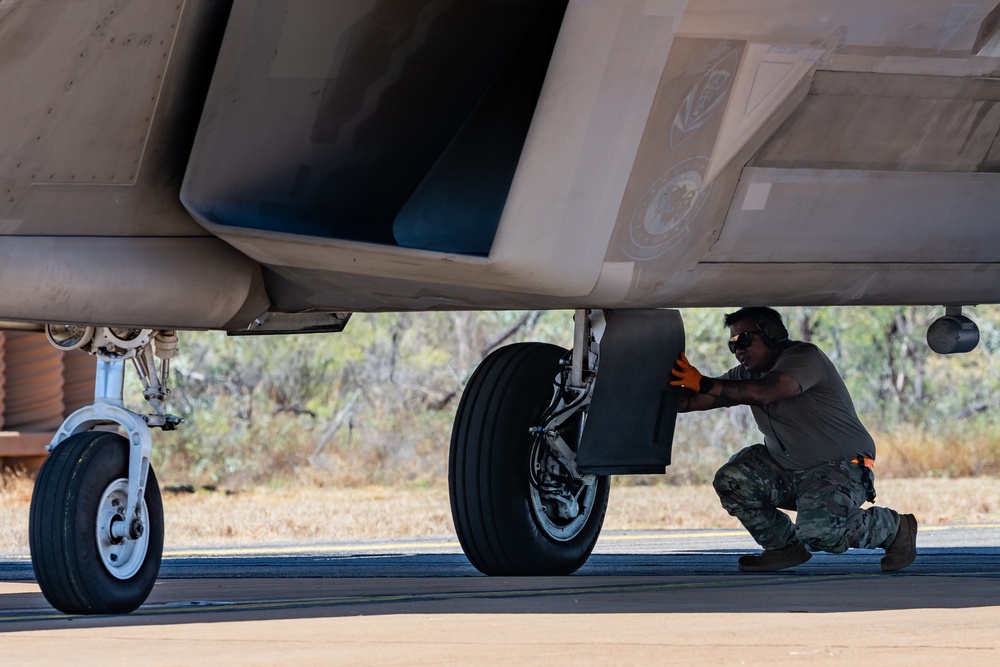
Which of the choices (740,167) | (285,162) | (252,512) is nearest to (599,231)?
(740,167)

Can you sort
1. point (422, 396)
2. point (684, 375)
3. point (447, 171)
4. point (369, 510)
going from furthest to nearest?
point (422, 396), point (369, 510), point (684, 375), point (447, 171)

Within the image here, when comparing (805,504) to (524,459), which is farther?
(805,504)

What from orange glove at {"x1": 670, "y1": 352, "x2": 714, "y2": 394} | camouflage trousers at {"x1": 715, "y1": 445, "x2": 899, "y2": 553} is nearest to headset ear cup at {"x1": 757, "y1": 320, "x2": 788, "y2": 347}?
camouflage trousers at {"x1": 715, "y1": 445, "x2": 899, "y2": 553}

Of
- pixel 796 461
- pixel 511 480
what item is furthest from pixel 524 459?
pixel 796 461

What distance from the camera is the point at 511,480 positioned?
308 inches

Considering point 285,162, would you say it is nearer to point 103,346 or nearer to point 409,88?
point 409,88

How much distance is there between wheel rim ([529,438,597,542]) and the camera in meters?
Result: 7.95

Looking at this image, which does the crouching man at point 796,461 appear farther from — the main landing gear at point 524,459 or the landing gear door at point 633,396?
the main landing gear at point 524,459

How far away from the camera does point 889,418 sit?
25.2 m

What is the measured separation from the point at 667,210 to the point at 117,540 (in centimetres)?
265

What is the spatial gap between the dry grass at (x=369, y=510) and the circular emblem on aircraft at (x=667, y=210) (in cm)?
708

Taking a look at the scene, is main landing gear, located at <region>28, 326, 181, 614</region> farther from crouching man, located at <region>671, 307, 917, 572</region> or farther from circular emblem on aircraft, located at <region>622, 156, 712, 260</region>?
crouching man, located at <region>671, 307, 917, 572</region>

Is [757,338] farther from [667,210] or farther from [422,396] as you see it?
[422,396]

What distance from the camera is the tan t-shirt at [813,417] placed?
834cm
